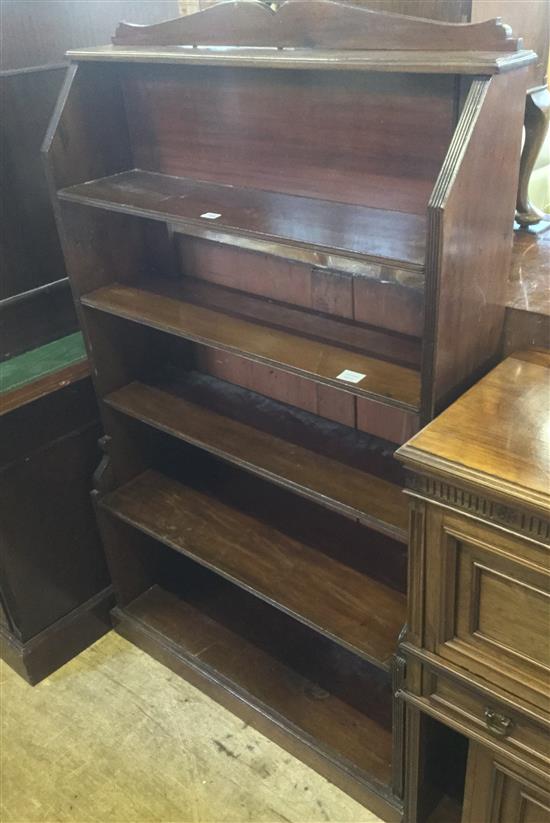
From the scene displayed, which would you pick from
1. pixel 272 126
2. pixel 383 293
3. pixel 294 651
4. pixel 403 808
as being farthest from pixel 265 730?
pixel 272 126

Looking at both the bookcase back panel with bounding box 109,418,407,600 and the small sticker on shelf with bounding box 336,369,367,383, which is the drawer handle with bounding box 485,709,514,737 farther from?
the small sticker on shelf with bounding box 336,369,367,383

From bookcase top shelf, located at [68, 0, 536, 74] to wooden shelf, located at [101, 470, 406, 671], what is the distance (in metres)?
1.06

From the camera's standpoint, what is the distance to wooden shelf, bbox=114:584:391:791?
181cm

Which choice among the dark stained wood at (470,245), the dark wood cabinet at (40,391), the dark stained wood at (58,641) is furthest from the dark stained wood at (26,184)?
the dark stained wood at (470,245)

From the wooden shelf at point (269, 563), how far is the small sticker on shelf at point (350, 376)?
549mm

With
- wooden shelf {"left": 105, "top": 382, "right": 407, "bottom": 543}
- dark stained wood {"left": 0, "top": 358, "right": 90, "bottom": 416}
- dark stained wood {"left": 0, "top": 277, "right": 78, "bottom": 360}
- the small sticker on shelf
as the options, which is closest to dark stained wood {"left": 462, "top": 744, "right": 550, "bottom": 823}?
wooden shelf {"left": 105, "top": 382, "right": 407, "bottom": 543}

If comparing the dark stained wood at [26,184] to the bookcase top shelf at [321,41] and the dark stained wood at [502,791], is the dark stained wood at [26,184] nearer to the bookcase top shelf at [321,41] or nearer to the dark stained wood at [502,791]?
the bookcase top shelf at [321,41]

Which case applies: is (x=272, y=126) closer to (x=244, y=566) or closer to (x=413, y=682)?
(x=244, y=566)

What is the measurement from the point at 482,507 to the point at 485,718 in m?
0.42

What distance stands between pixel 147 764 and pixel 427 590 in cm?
101

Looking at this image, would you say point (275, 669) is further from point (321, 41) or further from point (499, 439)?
point (321, 41)

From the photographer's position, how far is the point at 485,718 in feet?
4.25

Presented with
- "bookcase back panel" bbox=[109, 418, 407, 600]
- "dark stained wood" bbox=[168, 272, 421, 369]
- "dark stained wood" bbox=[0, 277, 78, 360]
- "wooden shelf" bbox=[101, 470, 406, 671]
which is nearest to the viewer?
"dark stained wood" bbox=[168, 272, 421, 369]

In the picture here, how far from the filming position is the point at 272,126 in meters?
1.51
